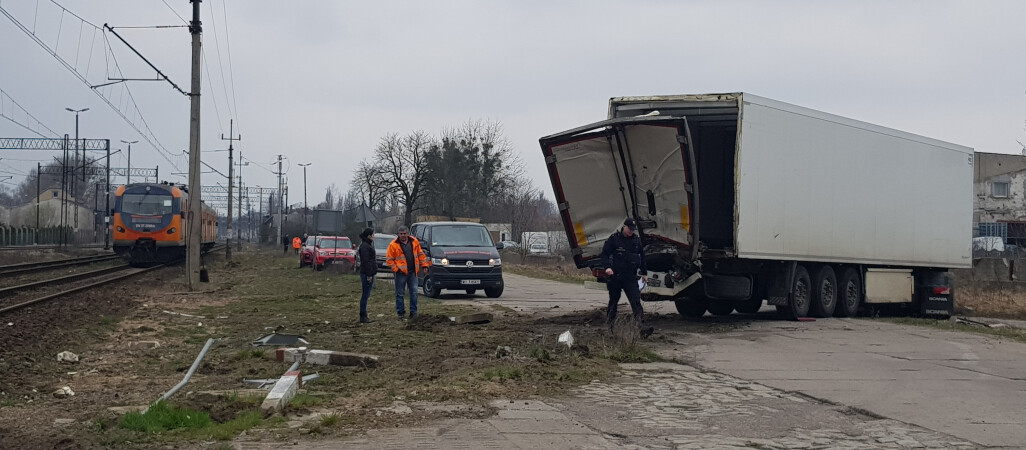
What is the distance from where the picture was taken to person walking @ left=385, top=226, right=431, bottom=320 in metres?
16.2

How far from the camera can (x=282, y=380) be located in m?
8.12

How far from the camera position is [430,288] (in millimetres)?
23734

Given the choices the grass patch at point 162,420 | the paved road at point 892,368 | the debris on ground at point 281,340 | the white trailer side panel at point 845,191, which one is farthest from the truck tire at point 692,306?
the grass patch at point 162,420

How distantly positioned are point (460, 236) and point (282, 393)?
54.1 ft

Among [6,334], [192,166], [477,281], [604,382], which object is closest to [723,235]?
[604,382]

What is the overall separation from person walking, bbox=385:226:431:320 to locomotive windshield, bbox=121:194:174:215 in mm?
24658

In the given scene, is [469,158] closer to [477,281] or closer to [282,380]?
[477,281]

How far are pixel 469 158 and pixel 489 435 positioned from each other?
61.3 meters

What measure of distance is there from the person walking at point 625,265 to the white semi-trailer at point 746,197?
1450 millimetres

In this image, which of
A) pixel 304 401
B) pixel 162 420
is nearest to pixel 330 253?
pixel 304 401

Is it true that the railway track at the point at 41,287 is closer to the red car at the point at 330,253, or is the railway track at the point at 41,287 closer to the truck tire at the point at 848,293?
the red car at the point at 330,253

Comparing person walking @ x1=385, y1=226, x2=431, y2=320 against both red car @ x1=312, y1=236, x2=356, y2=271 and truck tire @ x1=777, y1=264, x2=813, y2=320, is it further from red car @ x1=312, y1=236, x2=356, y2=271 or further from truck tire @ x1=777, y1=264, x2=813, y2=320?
red car @ x1=312, y1=236, x2=356, y2=271

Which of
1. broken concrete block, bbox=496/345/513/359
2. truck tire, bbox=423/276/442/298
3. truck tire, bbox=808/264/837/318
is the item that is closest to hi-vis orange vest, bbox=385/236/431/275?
broken concrete block, bbox=496/345/513/359

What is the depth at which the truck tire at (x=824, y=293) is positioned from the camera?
17.0 m
